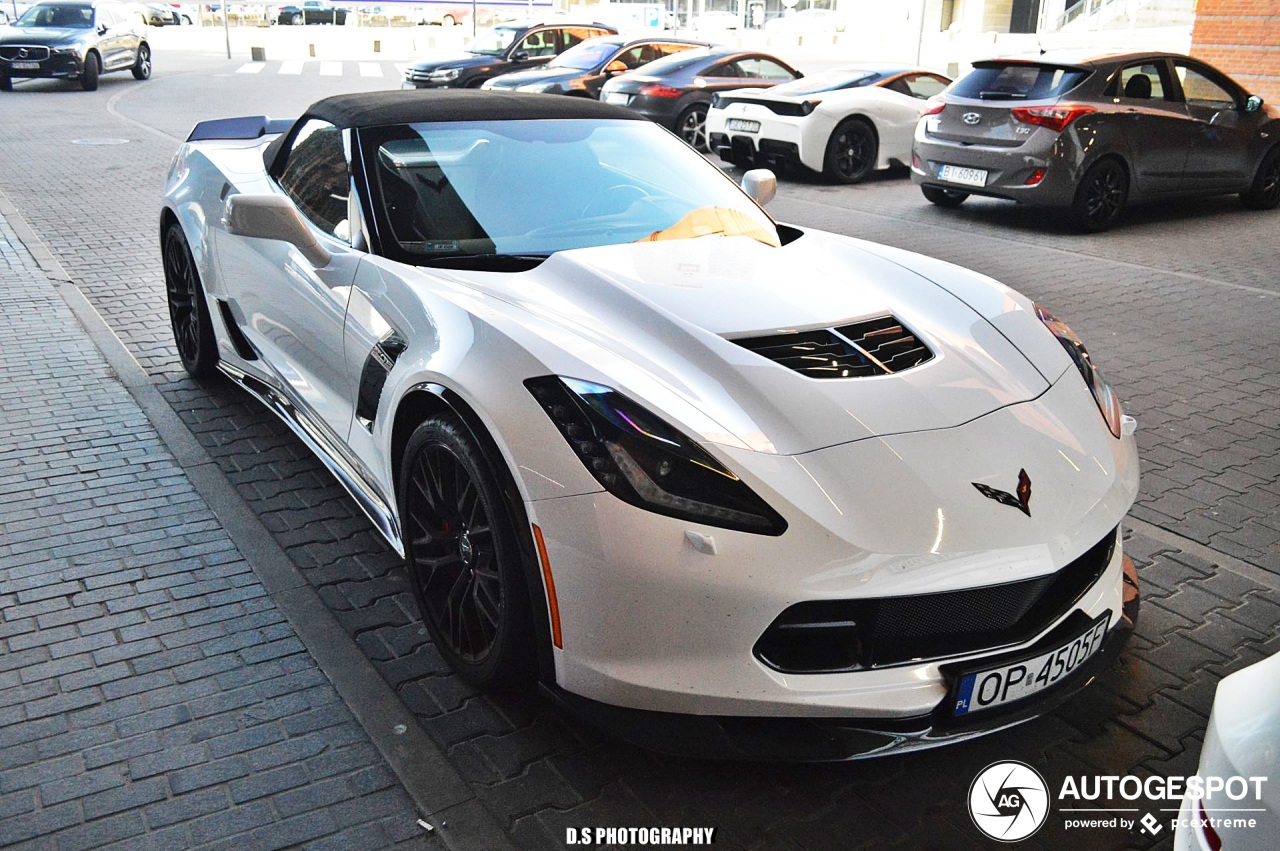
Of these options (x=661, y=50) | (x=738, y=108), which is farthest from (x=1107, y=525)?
(x=661, y=50)

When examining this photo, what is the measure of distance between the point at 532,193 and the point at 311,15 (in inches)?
2393

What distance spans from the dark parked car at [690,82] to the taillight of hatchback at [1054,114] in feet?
17.3

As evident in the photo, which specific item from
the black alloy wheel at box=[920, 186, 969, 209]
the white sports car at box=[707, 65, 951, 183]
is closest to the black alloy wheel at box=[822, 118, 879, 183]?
the white sports car at box=[707, 65, 951, 183]

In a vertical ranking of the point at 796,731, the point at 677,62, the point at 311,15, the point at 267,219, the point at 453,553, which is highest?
the point at 311,15

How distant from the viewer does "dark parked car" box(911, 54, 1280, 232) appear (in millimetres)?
9758

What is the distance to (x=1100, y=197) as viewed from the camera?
10.1 metres

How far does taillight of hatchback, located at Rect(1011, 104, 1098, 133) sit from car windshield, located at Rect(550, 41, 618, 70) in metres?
9.09

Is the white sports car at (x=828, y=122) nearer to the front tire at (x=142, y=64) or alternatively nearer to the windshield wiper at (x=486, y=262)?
the windshield wiper at (x=486, y=262)

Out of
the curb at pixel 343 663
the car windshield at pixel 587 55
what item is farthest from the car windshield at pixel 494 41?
the curb at pixel 343 663

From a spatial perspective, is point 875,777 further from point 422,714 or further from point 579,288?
point 579,288

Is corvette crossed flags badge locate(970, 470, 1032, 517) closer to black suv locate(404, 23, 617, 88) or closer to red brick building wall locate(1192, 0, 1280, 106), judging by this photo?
red brick building wall locate(1192, 0, 1280, 106)

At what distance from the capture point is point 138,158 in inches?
534

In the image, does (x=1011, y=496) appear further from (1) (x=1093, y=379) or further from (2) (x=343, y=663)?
(2) (x=343, y=663)

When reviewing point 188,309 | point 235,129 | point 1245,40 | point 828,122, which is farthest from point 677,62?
point 188,309
